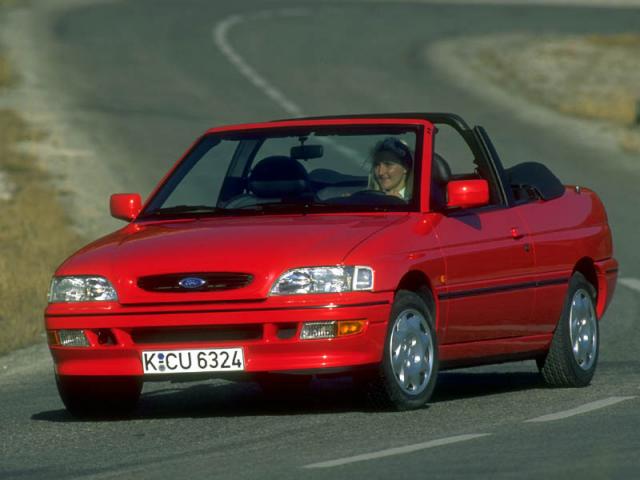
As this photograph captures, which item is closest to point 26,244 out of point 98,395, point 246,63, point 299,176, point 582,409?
point 299,176

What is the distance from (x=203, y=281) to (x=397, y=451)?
1.70m

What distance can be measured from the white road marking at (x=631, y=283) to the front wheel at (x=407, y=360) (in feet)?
24.6

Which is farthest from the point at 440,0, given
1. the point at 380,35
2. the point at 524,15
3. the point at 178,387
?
the point at 178,387

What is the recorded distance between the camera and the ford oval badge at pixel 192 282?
30.9 ft

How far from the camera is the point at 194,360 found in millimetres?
9422

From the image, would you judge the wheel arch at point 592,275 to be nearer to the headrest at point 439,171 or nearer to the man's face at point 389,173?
the headrest at point 439,171

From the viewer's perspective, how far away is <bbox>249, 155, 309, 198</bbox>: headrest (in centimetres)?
1055

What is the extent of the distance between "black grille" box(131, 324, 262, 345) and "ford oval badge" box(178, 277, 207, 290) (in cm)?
19

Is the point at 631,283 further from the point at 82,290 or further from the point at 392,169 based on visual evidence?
the point at 82,290

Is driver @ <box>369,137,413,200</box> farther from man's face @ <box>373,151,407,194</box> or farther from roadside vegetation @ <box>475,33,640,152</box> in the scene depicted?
roadside vegetation @ <box>475,33,640,152</box>

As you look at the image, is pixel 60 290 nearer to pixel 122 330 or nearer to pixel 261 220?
pixel 122 330

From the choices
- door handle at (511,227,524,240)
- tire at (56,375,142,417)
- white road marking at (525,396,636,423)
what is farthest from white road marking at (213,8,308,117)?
white road marking at (525,396,636,423)

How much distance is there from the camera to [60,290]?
9.80m

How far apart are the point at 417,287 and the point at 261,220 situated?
2.78 ft
